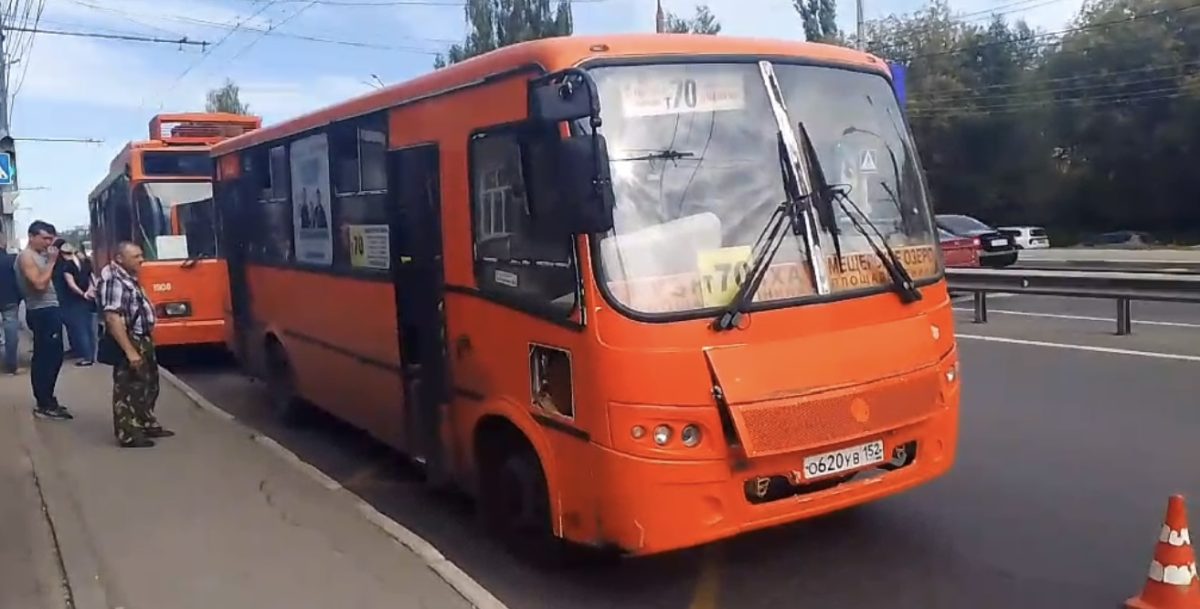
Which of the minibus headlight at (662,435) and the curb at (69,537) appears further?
the curb at (69,537)

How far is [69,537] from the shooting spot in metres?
6.85

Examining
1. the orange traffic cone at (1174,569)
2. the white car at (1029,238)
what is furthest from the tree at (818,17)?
the orange traffic cone at (1174,569)

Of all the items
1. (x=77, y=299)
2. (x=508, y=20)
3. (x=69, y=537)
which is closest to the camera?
(x=69, y=537)

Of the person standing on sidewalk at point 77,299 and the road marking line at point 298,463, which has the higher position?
the person standing on sidewalk at point 77,299

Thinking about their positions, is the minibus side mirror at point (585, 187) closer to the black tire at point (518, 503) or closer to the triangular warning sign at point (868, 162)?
the black tire at point (518, 503)

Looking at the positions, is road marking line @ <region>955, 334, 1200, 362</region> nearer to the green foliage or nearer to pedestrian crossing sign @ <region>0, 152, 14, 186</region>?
pedestrian crossing sign @ <region>0, 152, 14, 186</region>

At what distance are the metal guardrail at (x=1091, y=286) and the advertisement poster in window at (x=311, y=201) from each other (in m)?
9.39

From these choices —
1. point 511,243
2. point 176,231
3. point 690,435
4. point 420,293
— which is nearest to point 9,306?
point 176,231

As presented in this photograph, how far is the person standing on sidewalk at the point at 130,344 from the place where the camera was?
9320mm

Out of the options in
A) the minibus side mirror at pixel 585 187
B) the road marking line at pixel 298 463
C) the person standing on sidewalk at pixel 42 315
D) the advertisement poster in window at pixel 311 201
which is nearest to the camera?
the minibus side mirror at pixel 585 187

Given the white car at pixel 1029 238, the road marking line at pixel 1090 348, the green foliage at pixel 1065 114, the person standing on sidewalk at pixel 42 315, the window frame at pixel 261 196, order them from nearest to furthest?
the window frame at pixel 261 196 < the person standing on sidewalk at pixel 42 315 < the road marking line at pixel 1090 348 < the white car at pixel 1029 238 < the green foliage at pixel 1065 114

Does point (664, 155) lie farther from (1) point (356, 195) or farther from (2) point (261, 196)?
(2) point (261, 196)

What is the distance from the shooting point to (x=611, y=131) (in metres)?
5.40

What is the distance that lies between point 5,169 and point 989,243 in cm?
1733
